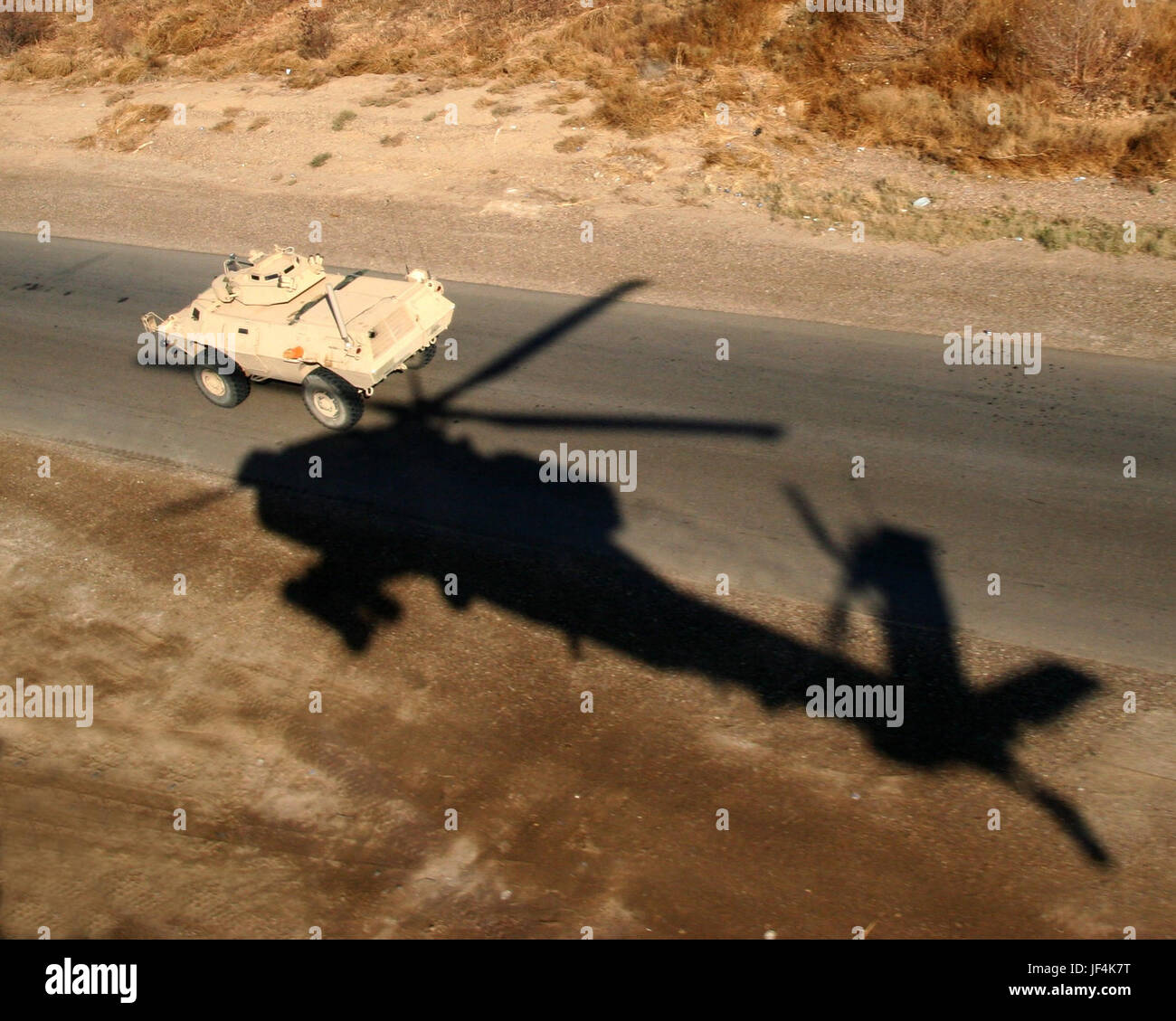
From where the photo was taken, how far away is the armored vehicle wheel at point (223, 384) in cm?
1254

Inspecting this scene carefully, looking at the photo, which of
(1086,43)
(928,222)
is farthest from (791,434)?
(1086,43)

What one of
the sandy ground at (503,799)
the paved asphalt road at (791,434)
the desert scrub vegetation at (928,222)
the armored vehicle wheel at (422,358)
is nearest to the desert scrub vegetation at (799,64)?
the desert scrub vegetation at (928,222)

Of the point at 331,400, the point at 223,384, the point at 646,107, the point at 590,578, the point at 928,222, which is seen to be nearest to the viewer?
the point at 590,578

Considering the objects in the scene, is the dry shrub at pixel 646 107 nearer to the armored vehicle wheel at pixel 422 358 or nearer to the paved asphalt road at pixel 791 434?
the paved asphalt road at pixel 791 434

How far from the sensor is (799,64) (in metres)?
20.9

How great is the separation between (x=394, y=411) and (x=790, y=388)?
5155mm

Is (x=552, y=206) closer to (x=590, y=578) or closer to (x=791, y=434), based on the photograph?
(x=791, y=434)

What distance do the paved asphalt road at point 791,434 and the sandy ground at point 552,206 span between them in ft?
2.65

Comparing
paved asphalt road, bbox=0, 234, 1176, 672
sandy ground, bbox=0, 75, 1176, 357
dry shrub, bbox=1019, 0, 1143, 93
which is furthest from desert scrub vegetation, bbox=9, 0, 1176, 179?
paved asphalt road, bbox=0, 234, 1176, 672

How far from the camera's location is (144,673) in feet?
30.2

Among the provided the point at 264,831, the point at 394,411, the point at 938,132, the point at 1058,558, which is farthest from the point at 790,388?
the point at 938,132

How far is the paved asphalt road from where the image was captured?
30.6ft

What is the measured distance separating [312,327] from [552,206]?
792 cm
